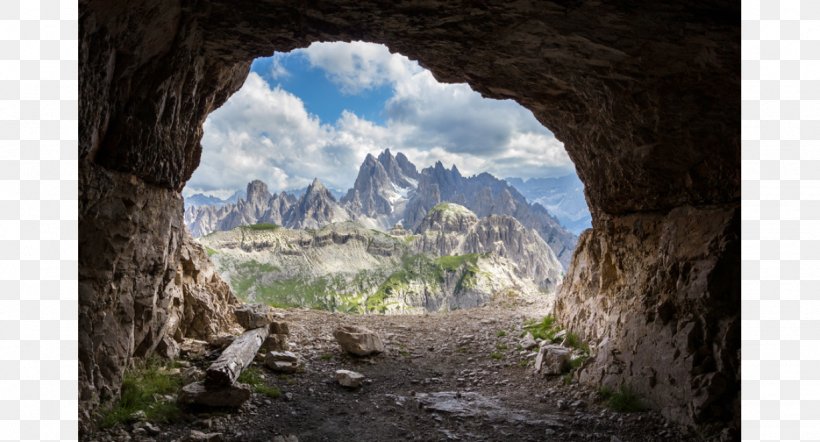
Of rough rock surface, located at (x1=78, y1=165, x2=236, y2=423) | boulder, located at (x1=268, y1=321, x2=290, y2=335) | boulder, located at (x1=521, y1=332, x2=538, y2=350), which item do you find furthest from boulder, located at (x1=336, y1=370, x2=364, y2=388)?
boulder, located at (x1=521, y1=332, x2=538, y2=350)

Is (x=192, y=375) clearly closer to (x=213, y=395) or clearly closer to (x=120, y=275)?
(x=213, y=395)

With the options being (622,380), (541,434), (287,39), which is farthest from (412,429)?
(287,39)

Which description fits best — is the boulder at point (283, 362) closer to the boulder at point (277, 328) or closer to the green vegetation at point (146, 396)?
the boulder at point (277, 328)

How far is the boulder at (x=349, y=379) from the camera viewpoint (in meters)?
14.4

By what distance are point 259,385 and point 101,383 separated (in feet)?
13.7

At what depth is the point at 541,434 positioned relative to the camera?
10.9 meters

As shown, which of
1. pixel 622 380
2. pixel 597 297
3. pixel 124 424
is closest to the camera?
pixel 124 424

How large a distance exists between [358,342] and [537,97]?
11528mm

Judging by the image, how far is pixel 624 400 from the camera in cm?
1190

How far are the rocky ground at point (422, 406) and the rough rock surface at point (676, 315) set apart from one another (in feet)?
2.97

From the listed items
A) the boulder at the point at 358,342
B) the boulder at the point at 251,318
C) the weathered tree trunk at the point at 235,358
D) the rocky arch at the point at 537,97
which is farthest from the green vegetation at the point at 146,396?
the boulder at the point at 358,342

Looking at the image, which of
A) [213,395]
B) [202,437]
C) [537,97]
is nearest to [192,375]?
[213,395]

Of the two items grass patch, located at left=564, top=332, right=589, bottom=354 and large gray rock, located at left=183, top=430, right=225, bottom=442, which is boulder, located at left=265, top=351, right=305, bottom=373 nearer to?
large gray rock, located at left=183, top=430, right=225, bottom=442

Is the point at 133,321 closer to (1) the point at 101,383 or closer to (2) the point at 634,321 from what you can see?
(1) the point at 101,383
